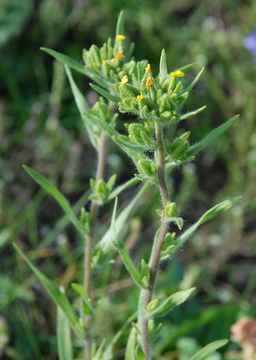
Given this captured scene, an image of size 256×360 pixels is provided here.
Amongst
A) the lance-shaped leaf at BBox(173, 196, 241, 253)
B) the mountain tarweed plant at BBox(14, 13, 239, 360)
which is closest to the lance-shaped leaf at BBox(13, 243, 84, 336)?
the mountain tarweed plant at BBox(14, 13, 239, 360)

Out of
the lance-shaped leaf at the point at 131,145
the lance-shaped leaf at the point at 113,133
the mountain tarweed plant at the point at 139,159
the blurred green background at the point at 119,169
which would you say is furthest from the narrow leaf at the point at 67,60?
the blurred green background at the point at 119,169

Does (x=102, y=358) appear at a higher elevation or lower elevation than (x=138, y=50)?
lower

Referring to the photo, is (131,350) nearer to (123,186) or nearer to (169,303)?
(169,303)

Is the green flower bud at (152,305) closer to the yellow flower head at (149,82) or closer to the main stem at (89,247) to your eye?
the main stem at (89,247)

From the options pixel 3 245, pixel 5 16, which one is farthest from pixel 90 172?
pixel 5 16

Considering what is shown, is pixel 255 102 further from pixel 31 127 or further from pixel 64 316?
pixel 64 316

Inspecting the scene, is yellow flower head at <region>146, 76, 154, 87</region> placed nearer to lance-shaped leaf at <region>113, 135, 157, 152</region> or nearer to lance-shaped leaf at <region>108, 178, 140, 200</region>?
lance-shaped leaf at <region>113, 135, 157, 152</region>
